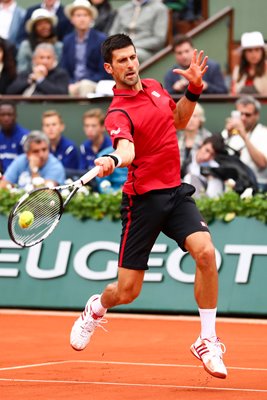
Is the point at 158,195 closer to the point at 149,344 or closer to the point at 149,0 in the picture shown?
the point at 149,344

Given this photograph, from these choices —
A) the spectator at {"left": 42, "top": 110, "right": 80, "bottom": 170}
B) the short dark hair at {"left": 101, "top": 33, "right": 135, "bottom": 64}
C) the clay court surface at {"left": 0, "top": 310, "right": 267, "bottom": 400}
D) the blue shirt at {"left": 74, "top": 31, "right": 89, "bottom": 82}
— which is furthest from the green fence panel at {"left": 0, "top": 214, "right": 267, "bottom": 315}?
the short dark hair at {"left": 101, "top": 33, "right": 135, "bottom": 64}

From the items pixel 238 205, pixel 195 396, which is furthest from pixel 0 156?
pixel 195 396

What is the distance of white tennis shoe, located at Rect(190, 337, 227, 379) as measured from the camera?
747 centimetres

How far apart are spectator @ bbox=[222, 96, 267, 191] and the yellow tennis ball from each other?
5.79 m

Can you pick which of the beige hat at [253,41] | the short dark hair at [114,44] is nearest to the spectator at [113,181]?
the beige hat at [253,41]

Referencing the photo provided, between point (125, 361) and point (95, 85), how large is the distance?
6.50 metres

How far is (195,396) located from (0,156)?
753 centimetres

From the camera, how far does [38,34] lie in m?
15.8

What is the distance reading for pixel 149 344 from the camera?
1015 centimetres

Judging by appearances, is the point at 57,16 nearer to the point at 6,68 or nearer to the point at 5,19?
the point at 5,19

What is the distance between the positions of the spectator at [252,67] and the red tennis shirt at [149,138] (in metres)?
6.11

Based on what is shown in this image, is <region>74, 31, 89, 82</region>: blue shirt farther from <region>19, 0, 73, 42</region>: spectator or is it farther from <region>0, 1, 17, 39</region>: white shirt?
<region>0, 1, 17, 39</region>: white shirt

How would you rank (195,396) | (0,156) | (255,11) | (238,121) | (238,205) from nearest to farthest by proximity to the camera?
(195,396) → (238,205) → (238,121) → (0,156) → (255,11)

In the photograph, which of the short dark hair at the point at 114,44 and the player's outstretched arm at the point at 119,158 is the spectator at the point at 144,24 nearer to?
the short dark hair at the point at 114,44
